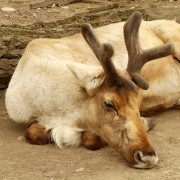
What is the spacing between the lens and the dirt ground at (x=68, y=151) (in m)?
6.20

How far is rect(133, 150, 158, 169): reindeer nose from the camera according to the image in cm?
610

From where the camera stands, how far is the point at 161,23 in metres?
8.74

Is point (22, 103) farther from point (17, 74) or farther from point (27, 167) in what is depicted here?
point (27, 167)

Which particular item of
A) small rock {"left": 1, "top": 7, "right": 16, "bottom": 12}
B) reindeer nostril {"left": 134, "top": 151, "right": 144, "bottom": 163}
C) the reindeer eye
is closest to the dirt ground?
reindeer nostril {"left": 134, "top": 151, "right": 144, "bottom": 163}

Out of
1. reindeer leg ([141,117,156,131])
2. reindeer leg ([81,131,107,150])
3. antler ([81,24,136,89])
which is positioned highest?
antler ([81,24,136,89])

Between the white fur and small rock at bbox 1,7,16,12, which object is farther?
small rock at bbox 1,7,16,12

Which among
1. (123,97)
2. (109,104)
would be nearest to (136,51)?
(123,97)

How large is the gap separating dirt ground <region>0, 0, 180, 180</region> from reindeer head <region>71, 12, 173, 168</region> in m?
0.19

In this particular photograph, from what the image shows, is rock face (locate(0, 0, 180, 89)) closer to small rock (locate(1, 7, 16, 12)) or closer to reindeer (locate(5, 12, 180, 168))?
small rock (locate(1, 7, 16, 12))

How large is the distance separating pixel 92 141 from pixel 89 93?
512 millimetres

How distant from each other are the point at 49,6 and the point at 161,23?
11.9 feet

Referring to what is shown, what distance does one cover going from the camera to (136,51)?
6746 mm

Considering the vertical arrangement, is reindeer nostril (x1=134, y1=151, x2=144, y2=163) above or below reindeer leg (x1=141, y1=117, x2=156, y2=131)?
above

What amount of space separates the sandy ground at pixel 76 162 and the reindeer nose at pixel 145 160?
0.17 feet
